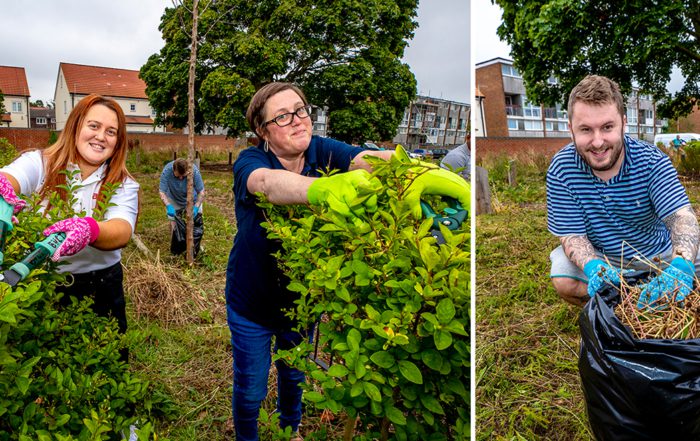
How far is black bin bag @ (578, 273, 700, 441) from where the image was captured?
1045 mm

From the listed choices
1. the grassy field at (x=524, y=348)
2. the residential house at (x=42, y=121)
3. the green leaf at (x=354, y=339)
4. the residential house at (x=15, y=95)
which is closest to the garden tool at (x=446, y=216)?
the green leaf at (x=354, y=339)

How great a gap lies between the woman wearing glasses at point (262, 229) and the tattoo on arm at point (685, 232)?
1.08m

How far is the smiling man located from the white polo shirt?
5.14 feet

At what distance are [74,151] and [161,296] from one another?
2.25 metres

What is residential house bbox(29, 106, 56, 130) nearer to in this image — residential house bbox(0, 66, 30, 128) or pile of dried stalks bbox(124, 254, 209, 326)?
residential house bbox(0, 66, 30, 128)

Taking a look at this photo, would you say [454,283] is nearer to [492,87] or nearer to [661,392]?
[661,392]

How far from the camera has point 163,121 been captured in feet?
22.4

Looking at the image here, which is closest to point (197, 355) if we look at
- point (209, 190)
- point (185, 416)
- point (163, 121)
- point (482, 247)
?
point (185, 416)

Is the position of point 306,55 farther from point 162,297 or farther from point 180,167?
point 162,297

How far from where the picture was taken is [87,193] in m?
1.88

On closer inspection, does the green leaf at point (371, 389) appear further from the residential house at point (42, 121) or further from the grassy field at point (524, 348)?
the residential house at point (42, 121)

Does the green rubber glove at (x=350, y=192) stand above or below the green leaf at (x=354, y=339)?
above

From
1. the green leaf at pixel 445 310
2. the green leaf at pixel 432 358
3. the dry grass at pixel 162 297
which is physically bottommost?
the dry grass at pixel 162 297

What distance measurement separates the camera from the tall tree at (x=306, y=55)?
405cm
